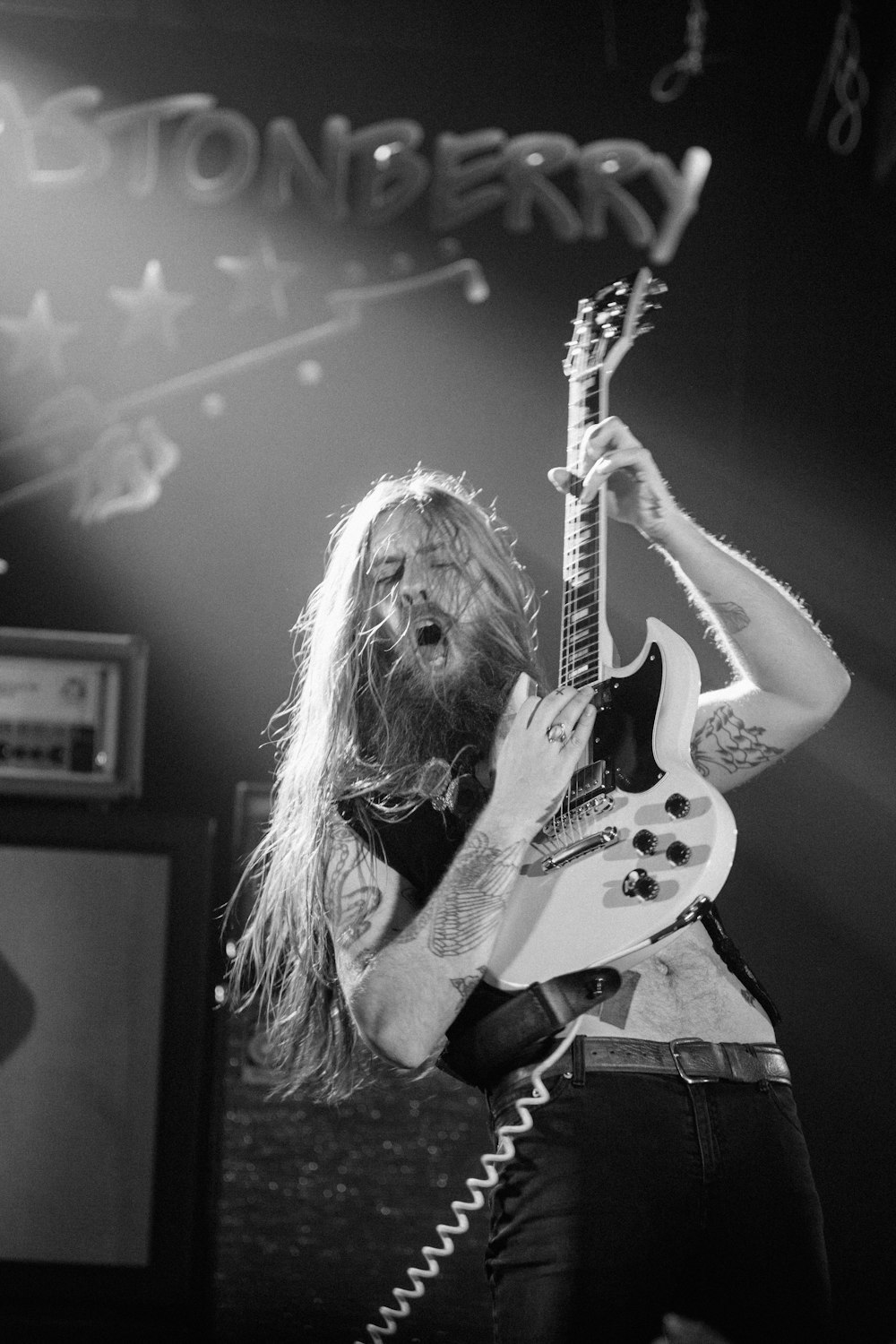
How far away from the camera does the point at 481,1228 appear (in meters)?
2.43

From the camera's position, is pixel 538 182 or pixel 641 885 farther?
pixel 538 182

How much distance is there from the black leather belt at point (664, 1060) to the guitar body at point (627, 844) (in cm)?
9

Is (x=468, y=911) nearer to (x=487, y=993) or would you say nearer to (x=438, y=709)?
(x=487, y=993)

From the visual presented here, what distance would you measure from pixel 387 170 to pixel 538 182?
0.31 m

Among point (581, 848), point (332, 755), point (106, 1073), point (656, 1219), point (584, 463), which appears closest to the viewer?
point (656, 1219)

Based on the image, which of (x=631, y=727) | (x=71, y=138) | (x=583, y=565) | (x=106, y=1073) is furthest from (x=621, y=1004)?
(x=71, y=138)

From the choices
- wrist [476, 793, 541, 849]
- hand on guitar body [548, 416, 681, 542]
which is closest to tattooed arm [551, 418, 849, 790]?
hand on guitar body [548, 416, 681, 542]

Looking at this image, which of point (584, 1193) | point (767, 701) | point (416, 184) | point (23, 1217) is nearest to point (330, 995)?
point (584, 1193)

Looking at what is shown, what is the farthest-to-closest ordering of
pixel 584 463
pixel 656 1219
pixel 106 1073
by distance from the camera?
1. pixel 106 1073
2. pixel 584 463
3. pixel 656 1219

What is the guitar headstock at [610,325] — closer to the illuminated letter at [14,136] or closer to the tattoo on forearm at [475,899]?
the tattoo on forearm at [475,899]

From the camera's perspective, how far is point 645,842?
4.57ft

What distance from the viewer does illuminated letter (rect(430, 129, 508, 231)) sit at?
9.26 feet

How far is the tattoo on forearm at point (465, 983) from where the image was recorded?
1.36m

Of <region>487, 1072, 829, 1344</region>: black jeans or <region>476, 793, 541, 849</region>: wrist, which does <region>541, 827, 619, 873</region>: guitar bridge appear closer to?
<region>476, 793, 541, 849</region>: wrist
